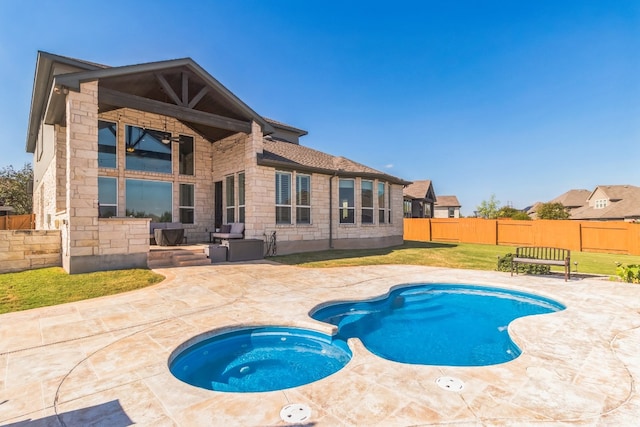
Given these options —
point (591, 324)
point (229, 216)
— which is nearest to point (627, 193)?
point (591, 324)

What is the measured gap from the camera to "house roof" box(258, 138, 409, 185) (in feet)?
41.4

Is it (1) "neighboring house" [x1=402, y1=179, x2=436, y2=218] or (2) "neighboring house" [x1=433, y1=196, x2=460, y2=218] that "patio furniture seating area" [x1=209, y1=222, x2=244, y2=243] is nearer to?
(1) "neighboring house" [x1=402, y1=179, x2=436, y2=218]

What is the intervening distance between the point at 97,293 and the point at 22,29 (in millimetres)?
12936

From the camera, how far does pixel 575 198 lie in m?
47.5

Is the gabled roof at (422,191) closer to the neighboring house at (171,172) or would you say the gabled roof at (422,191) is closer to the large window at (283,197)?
the neighboring house at (171,172)

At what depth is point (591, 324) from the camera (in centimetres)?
485

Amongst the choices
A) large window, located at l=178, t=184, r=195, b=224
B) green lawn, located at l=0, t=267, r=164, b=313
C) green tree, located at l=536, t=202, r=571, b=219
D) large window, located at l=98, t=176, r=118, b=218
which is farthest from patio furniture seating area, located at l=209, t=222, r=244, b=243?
green tree, located at l=536, t=202, r=571, b=219

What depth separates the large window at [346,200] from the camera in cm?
1506

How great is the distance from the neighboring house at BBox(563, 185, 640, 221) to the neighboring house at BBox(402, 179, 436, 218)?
1964 cm

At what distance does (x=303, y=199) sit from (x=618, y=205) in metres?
41.1

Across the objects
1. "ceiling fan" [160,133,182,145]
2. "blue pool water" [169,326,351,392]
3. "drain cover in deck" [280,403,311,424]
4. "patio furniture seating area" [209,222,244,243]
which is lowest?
"blue pool water" [169,326,351,392]

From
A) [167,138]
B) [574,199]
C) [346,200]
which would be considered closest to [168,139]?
[167,138]

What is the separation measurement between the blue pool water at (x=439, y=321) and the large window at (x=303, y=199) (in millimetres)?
6792

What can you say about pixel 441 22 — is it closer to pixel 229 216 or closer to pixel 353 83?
pixel 353 83
